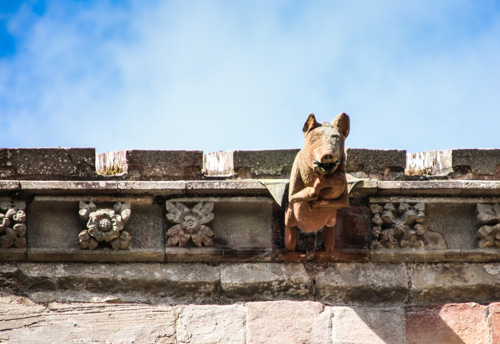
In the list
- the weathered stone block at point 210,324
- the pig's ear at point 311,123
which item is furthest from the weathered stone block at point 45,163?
the pig's ear at point 311,123

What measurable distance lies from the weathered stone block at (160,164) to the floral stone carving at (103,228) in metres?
0.33

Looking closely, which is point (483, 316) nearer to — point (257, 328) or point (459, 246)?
point (459, 246)

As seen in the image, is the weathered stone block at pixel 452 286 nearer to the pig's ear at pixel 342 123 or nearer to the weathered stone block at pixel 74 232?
the pig's ear at pixel 342 123

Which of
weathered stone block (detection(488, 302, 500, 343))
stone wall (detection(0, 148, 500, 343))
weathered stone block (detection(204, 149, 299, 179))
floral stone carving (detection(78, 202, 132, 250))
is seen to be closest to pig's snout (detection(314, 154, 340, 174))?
stone wall (detection(0, 148, 500, 343))

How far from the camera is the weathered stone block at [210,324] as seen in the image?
695 centimetres

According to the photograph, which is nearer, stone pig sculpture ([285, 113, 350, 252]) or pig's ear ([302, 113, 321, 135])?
stone pig sculpture ([285, 113, 350, 252])

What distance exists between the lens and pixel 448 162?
7410 millimetres

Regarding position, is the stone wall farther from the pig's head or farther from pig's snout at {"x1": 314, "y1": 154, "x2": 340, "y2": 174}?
pig's snout at {"x1": 314, "y1": 154, "x2": 340, "y2": 174}

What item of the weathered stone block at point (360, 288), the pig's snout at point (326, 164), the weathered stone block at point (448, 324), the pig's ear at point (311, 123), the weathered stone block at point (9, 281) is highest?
the pig's ear at point (311, 123)

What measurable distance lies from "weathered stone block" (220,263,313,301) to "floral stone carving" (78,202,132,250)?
768 mm

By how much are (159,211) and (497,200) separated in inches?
97.4

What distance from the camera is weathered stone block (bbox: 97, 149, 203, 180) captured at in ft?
24.0

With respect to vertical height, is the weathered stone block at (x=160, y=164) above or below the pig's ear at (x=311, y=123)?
below

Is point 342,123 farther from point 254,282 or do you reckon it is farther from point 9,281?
point 9,281
